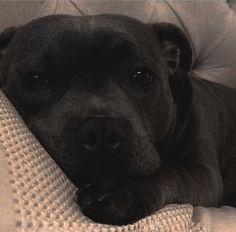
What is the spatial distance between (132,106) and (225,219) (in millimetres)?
390

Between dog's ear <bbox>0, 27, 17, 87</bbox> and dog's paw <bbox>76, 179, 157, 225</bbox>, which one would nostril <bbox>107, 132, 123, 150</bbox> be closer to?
dog's paw <bbox>76, 179, 157, 225</bbox>

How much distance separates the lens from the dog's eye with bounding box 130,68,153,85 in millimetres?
1456

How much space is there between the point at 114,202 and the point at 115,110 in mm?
287

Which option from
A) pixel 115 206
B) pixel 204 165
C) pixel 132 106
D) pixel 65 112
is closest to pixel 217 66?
pixel 204 165

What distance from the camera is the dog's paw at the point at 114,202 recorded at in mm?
1022

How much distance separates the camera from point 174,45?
179 centimetres

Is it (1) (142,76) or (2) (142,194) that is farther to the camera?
(1) (142,76)

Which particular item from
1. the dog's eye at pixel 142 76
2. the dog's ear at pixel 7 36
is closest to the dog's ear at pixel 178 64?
the dog's eye at pixel 142 76

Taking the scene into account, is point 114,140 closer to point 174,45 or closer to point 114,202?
point 114,202

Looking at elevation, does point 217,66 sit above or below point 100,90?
below

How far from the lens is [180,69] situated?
1.79m

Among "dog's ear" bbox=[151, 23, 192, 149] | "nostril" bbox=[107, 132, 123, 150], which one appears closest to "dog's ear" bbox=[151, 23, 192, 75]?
"dog's ear" bbox=[151, 23, 192, 149]

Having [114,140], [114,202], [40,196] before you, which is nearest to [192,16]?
[114,140]

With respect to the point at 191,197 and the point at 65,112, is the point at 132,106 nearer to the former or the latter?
the point at 65,112
